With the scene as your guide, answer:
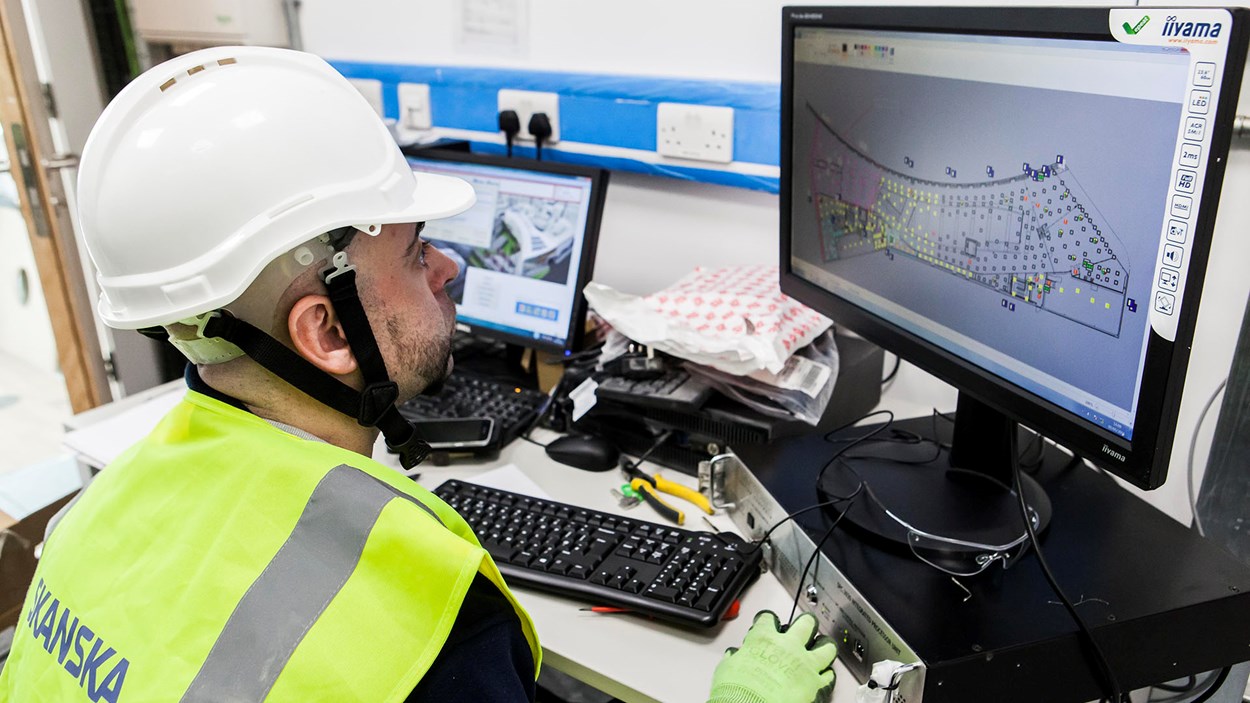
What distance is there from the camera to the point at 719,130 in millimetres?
1576

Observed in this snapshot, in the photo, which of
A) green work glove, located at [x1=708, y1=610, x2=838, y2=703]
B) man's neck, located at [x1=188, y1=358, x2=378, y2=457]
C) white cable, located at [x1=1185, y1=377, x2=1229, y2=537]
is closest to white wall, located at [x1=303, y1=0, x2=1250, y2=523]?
white cable, located at [x1=1185, y1=377, x2=1229, y2=537]

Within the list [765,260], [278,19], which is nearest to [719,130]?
[765,260]

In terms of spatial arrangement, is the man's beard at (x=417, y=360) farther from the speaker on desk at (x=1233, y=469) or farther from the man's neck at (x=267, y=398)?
the speaker on desk at (x=1233, y=469)

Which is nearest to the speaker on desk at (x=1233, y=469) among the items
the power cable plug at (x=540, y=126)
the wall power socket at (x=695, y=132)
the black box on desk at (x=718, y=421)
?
the black box on desk at (x=718, y=421)

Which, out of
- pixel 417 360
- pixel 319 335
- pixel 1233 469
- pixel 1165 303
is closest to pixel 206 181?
pixel 319 335

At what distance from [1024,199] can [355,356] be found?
658 mm

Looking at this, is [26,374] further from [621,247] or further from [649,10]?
[649,10]

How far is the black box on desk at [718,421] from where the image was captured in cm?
124

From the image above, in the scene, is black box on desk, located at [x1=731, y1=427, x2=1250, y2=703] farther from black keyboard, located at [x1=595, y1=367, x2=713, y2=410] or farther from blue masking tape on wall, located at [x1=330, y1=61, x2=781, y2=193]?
blue masking tape on wall, located at [x1=330, y1=61, x2=781, y2=193]

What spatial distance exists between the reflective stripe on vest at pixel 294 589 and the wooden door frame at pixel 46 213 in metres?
1.95

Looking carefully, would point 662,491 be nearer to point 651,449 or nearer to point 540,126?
point 651,449

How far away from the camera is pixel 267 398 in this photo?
2.90 ft

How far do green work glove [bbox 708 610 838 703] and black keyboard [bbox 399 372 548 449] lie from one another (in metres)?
0.60

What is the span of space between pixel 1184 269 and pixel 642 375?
0.76 m
